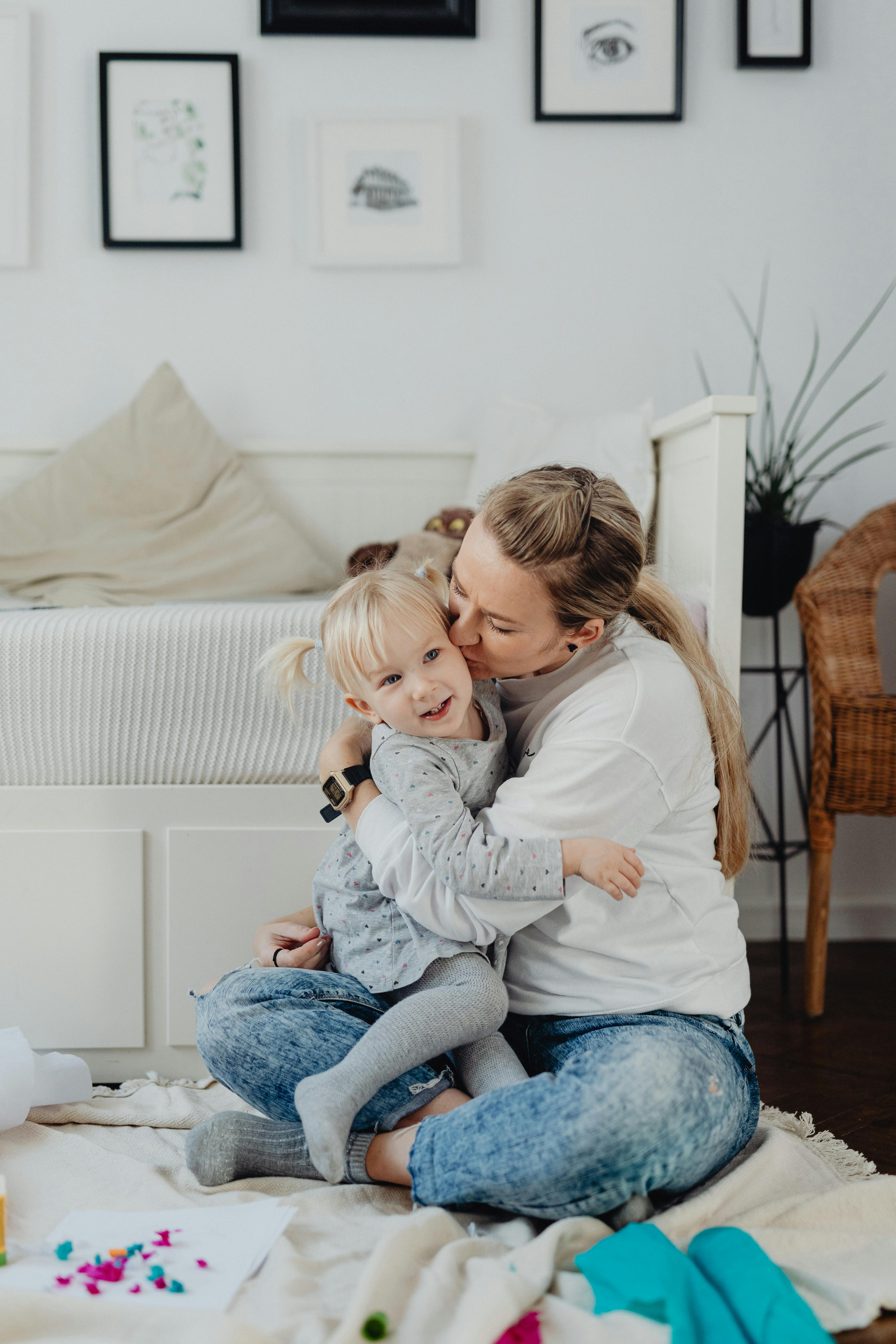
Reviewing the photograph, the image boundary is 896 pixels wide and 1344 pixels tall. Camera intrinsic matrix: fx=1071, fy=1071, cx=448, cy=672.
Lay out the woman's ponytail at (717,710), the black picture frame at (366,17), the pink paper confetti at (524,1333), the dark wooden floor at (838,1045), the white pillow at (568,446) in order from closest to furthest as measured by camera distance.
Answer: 1. the pink paper confetti at (524,1333)
2. the woman's ponytail at (717,710)
3. the dark wooden floor at (838,1045)
4. the white pillow at (568,446)
5. the black picture frame at (366,17)

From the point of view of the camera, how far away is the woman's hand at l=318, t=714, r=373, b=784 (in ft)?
3.84

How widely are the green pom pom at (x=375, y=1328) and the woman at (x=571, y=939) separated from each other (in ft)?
0.50

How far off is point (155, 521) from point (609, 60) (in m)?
1.26

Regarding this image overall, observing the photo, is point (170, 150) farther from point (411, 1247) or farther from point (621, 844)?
point (411, 1247)

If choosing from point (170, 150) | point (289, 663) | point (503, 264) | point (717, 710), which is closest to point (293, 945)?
point (289, 663)

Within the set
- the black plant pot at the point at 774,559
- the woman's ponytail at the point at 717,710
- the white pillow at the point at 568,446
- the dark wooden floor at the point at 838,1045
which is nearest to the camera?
the woman's ponytail at the point at 717,710

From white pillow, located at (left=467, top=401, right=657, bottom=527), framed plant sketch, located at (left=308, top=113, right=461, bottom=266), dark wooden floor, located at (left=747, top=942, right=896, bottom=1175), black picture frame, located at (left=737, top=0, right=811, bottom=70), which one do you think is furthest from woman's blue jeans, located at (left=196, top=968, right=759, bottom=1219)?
black picture frame, located at (left=737, top=0, right=811, bottom=70)

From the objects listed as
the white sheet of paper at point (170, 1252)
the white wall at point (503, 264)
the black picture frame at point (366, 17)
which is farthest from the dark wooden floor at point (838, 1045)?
the black picture frame at point (366, 17)

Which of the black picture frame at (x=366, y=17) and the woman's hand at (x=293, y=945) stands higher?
the black picture frame at (x=366, y=17)

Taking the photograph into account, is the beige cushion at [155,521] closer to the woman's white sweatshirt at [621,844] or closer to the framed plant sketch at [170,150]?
the framed plant sketch at [170,150]

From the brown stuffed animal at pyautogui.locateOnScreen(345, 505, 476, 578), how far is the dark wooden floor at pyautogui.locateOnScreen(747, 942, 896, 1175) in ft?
2.82

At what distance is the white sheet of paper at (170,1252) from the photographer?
87 centimetres

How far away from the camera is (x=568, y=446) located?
1893 millimetres

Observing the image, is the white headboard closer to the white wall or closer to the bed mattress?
the white wall
